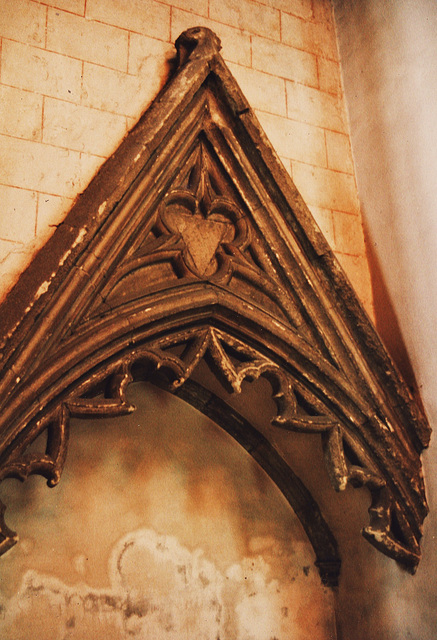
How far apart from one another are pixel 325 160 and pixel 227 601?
2.17 metres

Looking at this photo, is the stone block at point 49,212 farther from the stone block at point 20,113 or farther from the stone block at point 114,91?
the stone block at point 114,91

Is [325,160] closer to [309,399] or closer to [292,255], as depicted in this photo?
[292,255]

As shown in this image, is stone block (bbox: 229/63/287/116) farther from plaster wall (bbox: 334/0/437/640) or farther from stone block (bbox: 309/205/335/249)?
stone block (bbox: 309/205/335/249)

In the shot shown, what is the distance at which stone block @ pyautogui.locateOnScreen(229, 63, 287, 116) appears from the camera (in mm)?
3498

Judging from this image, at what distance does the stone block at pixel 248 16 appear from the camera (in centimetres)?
361

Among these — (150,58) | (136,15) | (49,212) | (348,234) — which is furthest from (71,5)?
(348,234)

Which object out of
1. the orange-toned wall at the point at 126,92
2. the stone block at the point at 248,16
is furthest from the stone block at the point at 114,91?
the stone block at the point at 248,16

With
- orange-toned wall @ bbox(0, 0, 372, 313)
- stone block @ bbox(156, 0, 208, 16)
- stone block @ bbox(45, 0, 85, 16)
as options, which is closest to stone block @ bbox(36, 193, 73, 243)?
orange-toned wall @ bbox(0, 0, 372, 313)

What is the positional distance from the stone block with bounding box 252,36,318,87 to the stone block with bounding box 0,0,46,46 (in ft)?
3.54

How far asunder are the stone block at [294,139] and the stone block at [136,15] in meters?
0.64

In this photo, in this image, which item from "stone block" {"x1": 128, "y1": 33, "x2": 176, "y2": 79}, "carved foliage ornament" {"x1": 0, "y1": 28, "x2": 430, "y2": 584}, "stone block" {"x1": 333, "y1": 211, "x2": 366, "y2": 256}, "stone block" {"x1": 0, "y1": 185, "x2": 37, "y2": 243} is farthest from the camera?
"stone block" {"x1": 333, "y1": 211, "x2": 366, "y2": 256}

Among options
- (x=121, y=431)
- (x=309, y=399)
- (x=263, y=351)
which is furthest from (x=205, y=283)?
(x=121, y=431)

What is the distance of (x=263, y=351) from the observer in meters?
2.75

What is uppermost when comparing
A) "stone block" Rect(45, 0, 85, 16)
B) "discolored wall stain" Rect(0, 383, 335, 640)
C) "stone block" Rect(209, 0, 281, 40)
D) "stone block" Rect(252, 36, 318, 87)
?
"stone block" Rect(209, 0, 281, 40)
